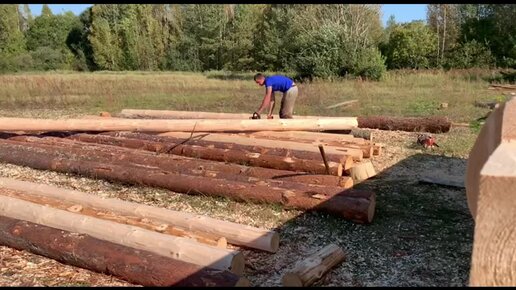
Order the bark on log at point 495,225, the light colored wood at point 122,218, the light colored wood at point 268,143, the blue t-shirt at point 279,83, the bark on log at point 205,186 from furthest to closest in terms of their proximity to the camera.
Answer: the blue t-shirt at point 279,83 < the light colored wood at point 268,143 < the bark on log at point 205,186 < the light colored wood at point 122,218 < the bark on log at point 495,225

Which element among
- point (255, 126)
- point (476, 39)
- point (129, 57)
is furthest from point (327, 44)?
point (129, 57)

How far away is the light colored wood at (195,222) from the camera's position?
5.34 meters

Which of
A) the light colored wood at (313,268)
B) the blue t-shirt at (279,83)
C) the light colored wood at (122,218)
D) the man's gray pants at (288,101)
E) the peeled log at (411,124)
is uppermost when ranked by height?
the blue t-shirt at (279,83)

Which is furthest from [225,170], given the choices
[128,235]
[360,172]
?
[128,235]

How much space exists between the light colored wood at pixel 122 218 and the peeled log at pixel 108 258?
72cm

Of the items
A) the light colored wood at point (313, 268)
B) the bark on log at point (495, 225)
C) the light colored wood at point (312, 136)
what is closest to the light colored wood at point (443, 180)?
the light colored wood at point (312, 136)

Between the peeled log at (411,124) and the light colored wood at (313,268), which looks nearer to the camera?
the light colored wood at (313,268)

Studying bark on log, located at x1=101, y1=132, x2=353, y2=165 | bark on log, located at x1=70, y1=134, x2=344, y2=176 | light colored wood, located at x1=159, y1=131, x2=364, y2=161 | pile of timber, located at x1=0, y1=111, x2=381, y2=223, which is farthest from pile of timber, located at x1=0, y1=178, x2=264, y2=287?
light colored wood, located at x1=159, y1=131, x2=364, y2=161

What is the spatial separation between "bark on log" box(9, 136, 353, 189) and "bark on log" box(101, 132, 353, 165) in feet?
1.73

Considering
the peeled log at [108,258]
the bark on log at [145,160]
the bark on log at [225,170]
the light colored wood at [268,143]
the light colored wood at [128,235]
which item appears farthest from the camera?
the light colored wood at [268,143]

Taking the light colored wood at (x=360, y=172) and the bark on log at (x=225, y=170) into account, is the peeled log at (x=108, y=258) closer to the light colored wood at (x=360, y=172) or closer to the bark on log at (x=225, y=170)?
the bark on log at (x=225, y=170)

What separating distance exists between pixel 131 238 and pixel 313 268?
1.88 metres

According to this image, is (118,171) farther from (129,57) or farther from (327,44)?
(129,57)

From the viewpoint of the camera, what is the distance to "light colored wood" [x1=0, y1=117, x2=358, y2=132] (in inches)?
387
